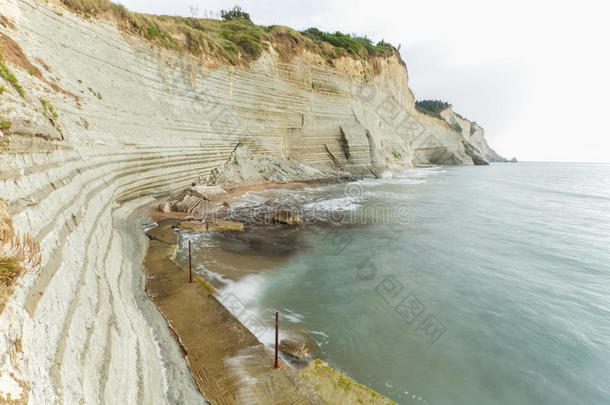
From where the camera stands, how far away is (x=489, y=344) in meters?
5.06

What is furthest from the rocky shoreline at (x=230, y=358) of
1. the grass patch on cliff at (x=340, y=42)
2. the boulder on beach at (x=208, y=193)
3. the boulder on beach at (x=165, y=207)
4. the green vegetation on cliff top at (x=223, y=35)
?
the grass patch on cliff at (x=340, y=42)

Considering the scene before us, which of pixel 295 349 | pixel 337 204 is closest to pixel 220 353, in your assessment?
pixel 295 349

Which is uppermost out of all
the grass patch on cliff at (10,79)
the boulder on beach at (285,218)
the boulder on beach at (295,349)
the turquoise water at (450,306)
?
the grass patch on cliff at (10,79)

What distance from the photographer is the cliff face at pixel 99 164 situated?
79.4 inches

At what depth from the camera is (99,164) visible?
690 cm

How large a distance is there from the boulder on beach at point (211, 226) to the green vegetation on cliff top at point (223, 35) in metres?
8.16

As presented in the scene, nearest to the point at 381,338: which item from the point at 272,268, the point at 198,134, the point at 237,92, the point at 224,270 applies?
the point at 272,268

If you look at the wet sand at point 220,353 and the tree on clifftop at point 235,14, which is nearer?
the wet sand at point 220,353

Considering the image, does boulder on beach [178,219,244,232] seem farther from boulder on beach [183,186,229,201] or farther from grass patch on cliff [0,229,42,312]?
grass patch on cliff [0,229,42,312]

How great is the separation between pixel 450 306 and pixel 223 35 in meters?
21.9

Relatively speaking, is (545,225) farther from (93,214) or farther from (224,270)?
(93,214)

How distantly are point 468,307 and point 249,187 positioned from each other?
584 inches

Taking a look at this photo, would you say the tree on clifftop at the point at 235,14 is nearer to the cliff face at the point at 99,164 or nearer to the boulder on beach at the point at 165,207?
the cliff face at the point at 99,164

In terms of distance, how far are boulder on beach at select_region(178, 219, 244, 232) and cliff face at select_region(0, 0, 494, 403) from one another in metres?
1.83
